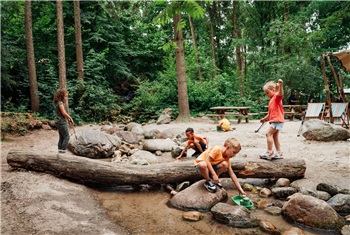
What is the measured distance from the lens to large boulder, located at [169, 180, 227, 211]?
4.02m

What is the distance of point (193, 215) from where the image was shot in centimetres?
369

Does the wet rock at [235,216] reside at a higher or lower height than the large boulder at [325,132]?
lower

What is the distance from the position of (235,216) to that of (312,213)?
104cm

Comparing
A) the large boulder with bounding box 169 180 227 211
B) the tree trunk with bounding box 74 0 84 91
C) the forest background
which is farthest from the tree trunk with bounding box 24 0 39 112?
the large boulder with bounding box 169 180 227 211

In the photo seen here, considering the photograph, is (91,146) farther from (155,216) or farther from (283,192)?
(283,192)

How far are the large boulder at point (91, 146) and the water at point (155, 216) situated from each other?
2.39 metres

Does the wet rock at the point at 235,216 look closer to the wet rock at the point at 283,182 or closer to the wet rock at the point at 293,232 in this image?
the wet rock at the point at 293,232

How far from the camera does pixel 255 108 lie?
1709 cm

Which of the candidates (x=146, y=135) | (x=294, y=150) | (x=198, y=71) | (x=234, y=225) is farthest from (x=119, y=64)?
(x=234, y=225)

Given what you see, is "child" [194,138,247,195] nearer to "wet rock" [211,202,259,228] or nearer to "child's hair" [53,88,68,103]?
"wet rock" [211,202,259,228]

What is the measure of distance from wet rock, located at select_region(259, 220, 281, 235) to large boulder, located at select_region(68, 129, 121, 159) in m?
4.82

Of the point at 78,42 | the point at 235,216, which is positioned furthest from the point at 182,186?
the point at 78,42

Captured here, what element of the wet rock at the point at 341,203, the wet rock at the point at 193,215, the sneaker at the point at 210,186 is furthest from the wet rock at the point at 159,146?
the wet rock at the point at 341,203

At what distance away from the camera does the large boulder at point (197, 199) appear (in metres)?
4.02
